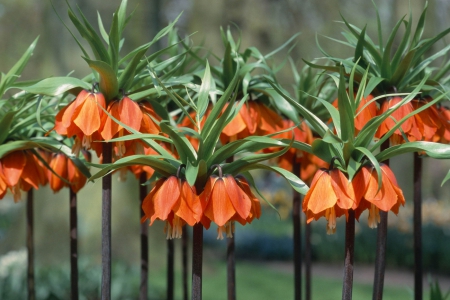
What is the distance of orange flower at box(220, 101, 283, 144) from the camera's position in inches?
98.7

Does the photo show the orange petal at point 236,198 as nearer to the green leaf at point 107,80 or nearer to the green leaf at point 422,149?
the green leaf at point 422,149

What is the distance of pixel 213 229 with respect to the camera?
9.65 meters

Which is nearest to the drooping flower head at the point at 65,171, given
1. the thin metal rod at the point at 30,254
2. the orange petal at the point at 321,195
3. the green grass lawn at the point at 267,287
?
the thin metal rod at the point at 30,254

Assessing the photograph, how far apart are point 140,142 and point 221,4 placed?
634 centimetres

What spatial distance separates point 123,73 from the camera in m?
1.98

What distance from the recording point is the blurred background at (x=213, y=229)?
6.00 m

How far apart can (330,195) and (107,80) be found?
30.0 inches

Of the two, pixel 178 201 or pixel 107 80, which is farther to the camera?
pixel 107 80

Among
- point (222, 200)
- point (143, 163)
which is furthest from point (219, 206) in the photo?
point (143, 163)

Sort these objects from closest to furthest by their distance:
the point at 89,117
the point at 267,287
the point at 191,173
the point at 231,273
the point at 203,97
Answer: the point at 191,173 < the point at 203,97 < the point at 89,117 < the point at 231,273 < the point at 267,287

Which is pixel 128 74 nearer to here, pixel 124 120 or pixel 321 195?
pixel 124 120

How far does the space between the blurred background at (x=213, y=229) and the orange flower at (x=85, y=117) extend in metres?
1.77

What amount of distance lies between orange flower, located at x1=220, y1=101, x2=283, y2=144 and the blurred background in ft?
3.07

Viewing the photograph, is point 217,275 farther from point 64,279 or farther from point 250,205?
point 250,205
